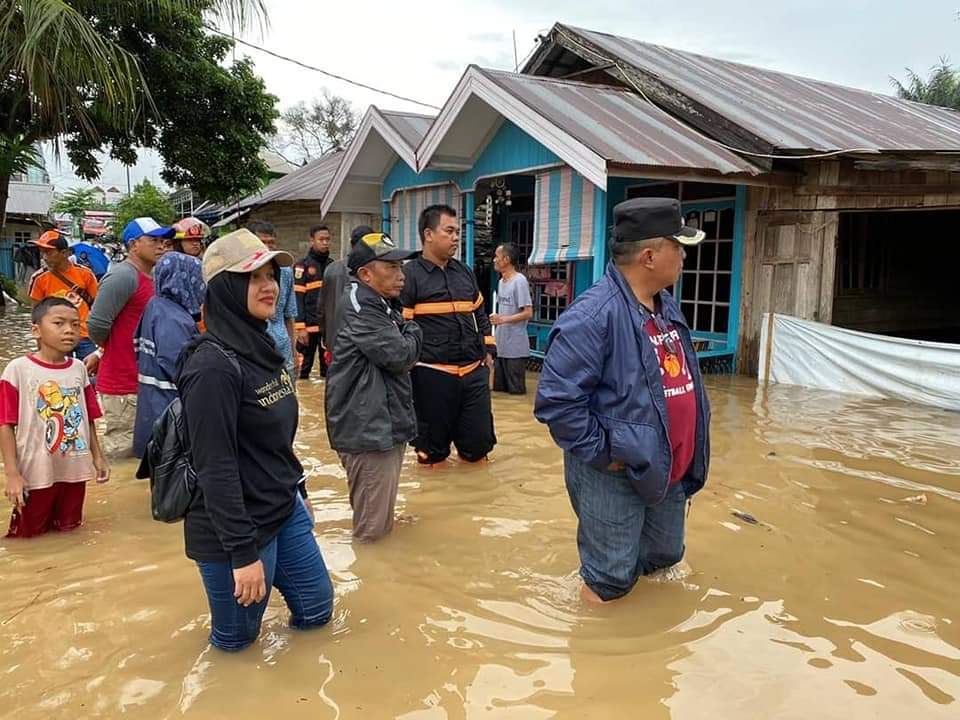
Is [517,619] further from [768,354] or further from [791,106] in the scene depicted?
[791,106]

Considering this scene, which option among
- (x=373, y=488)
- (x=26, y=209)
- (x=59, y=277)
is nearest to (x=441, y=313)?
(x=373, y=488)

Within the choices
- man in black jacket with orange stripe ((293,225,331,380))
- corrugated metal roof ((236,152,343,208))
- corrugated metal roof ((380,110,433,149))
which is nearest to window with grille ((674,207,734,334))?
corrugated metal roof ((380,110,433,149))

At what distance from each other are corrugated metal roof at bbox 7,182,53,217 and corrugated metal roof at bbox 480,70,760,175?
3301cm

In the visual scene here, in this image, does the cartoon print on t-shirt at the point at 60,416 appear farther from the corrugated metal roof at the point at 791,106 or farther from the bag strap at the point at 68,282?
the corrugated metal roof at the point at 791,106

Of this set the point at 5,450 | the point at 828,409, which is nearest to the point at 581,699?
the point at 5,450

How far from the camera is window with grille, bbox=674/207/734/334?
9.94 metres

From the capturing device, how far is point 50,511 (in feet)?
13.6

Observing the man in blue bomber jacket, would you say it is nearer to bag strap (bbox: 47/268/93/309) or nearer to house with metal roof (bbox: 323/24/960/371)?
bag strap (bbox: 47/268/93/309)

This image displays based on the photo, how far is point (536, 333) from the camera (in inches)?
457

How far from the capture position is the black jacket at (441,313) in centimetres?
501

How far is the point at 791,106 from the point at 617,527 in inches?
391

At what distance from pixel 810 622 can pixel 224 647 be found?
239cm

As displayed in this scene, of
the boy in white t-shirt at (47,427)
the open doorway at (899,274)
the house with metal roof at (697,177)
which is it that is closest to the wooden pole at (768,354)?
the house with metal roof at (697,177)

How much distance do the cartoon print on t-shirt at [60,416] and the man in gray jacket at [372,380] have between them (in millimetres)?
1395
